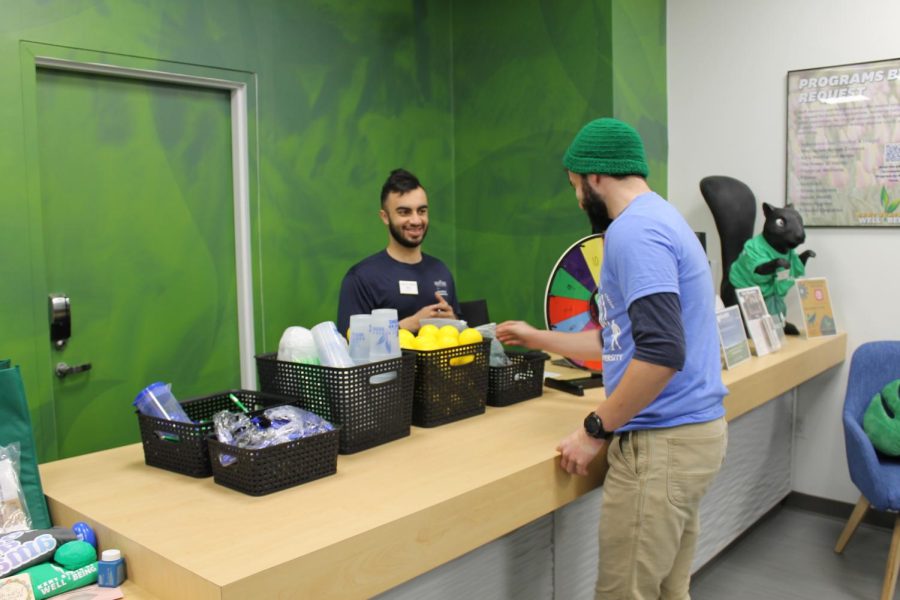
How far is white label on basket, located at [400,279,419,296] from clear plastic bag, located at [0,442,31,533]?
1.78 meters

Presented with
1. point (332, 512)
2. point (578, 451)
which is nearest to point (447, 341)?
point (578, 451)

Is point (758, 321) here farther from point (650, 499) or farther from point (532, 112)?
point (650, 499)

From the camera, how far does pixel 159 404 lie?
174cm

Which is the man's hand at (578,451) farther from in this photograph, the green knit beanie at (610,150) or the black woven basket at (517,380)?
the green knit beanie at (610,150)

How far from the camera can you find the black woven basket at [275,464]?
152cm

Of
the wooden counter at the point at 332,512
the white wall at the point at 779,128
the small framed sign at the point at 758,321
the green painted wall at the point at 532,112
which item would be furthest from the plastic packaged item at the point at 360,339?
the white wall at the point at 779,128

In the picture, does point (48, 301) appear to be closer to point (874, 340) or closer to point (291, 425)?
point (291, 425)

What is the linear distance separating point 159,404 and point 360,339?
479mm

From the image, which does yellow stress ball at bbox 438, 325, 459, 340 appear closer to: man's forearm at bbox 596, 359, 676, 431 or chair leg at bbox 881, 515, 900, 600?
man's forearm at bbox 596, 359, 676, 431

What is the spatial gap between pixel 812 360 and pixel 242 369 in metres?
2.55

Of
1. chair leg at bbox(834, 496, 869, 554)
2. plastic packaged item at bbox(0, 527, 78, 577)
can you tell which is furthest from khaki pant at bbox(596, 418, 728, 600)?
chair leg at bbox(834, 496, 869, 554)

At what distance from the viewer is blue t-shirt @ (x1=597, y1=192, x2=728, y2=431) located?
159cm

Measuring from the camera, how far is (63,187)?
299cm

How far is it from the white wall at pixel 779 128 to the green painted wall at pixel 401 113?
156 mm
